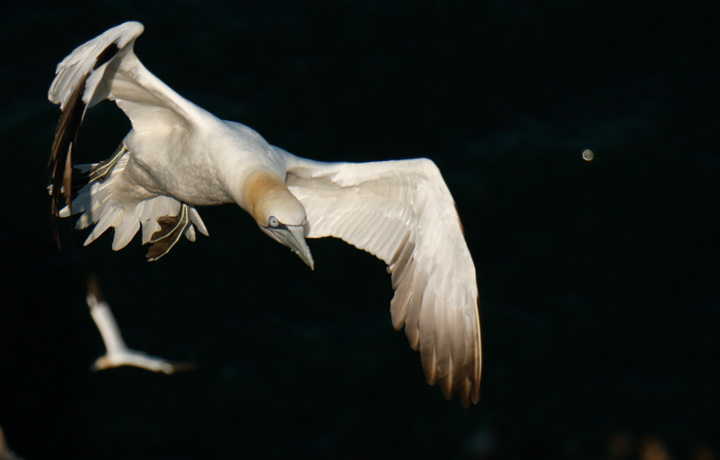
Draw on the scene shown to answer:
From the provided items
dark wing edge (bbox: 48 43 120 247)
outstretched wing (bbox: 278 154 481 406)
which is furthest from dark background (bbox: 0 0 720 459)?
dark wing edge (bbox: 48 43 120 247)

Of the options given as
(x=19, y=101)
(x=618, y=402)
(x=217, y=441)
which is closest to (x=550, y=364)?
(x=618, y=402)

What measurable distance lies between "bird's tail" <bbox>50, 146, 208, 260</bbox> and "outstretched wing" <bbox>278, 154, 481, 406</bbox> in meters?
1.45

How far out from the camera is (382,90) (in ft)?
40.4

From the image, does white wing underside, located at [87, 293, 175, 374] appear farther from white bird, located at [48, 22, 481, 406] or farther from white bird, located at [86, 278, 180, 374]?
white bird, located at [48, 22, 481, 406]

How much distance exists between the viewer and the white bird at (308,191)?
7.39 meters

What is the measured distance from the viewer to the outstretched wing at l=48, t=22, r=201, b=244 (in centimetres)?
677

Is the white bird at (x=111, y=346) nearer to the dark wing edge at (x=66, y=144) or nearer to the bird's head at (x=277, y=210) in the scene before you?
the bird's head at (x=277, y=210)

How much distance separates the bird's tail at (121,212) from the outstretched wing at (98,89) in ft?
4.49

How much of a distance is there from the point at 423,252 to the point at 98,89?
9.31 ft

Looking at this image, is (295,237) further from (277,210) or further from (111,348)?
(111,348)

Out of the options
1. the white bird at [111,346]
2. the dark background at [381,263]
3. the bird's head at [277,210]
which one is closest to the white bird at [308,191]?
the bird's head at [277,210]

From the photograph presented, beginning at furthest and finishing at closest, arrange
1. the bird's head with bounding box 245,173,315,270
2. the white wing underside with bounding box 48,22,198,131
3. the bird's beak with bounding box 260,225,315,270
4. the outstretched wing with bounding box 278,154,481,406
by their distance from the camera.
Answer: the outstretched wing with bounding box 278,154,481,406 → the bird's beak with bounding box 260,225,315,270 → the bird's head with bounding box 245,173,315,270 → the white wing underside with bounding box 48,22,198,131

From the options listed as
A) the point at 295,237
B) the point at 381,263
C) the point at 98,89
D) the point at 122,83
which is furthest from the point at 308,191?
the point at 381,263

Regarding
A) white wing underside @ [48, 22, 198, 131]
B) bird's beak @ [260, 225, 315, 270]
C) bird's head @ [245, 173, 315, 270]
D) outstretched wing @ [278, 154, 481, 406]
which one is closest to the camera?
white wing underside @ [48, 22, 198, 131]
